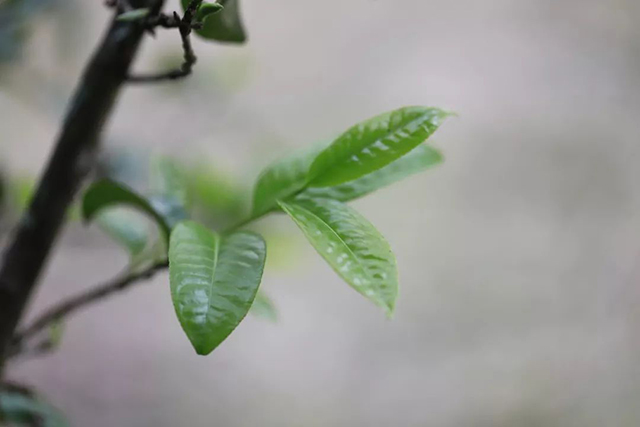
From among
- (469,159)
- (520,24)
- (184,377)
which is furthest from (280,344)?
(520,24)

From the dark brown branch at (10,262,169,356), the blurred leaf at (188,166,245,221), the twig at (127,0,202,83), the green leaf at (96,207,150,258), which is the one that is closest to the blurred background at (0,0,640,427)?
the blurred leaf at (188,166,245,221)

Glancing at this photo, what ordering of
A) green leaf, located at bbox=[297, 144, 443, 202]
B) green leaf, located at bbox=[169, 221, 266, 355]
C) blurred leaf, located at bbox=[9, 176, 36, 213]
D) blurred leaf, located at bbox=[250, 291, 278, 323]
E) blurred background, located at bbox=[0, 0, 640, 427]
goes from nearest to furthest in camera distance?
green leaf, located at bbox=[169, 221, 266, 355], green leaf, located at bbox=[297, 144, 443, 202], blurred leaf, located at bbox=[250, 291, 278, 323], blurred leaf, located at bbox=[9, 176, 36, 213], blurred background, located at bbox=[0, 0, 640, 427]

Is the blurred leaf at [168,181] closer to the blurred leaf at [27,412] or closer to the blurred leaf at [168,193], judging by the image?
the blurred leaf at [168,193]

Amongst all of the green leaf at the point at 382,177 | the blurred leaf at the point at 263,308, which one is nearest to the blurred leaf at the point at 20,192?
the blurred leaf at the point at 263,308

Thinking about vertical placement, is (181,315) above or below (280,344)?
above

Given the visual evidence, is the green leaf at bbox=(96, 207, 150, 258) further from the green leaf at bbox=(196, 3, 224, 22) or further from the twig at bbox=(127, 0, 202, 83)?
the green leaf at bbox=(196, 3, 224, 22)

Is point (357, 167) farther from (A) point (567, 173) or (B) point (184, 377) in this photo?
(A) point (567, 173)
